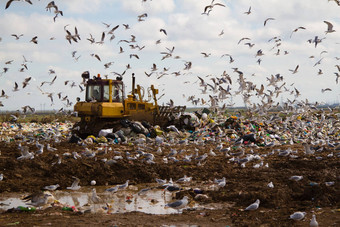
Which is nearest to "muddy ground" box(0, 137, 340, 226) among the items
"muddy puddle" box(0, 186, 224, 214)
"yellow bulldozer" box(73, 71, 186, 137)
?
"muddy puddle" box(0, 186, 224, 214)

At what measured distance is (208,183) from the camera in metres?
7.81

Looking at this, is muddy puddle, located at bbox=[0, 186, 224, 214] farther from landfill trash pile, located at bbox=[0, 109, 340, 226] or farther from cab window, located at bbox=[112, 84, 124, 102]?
cab window, located at bbox=[112, 84, 124, 102]

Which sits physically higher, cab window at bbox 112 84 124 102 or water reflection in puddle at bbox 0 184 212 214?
cab window at bbox 112 84 124 102

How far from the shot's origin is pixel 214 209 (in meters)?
5.84

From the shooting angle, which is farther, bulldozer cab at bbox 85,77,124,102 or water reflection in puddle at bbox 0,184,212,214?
bulldozer cab at bbox 85,77,124,102

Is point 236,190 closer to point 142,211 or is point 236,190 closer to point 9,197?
point 142,211

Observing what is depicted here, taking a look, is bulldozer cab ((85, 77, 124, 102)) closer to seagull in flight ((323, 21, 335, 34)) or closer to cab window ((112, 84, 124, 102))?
cab window ((112, 84, 124, 102))

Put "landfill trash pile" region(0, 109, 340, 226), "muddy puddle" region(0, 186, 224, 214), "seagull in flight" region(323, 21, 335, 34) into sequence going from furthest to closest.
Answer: "seagull in flight" region(323, 21, 335, 34)
"muddy puddle" region(0, 186, 224, 214)
"landfill trash pile" region(0, 109, 340, 226)

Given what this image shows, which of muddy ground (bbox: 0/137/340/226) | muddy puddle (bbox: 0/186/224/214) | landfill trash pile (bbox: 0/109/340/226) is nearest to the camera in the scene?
muddy ground (bbox: 0/137/340/226)

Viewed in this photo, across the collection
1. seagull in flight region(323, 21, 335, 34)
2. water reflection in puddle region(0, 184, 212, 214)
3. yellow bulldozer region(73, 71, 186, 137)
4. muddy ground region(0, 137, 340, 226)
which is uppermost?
seagull in flight region(323, 21, 335, 34)

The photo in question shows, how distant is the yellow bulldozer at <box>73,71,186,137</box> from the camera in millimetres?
13758

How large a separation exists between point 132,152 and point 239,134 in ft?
19.6

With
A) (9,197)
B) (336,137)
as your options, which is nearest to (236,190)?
(9,197)

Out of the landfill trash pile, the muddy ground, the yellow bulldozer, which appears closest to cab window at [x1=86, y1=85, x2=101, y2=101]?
the yellow bulldozer
